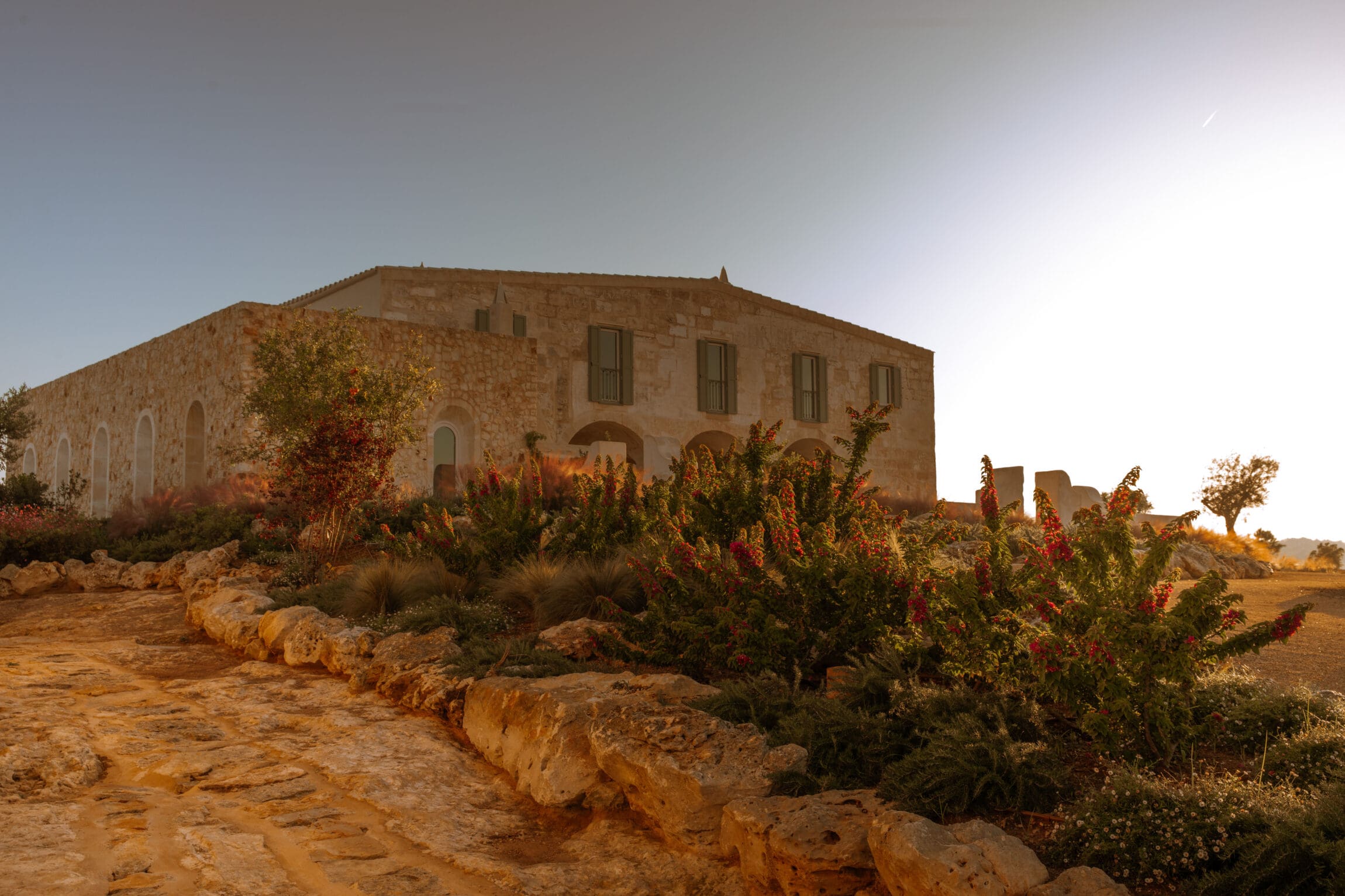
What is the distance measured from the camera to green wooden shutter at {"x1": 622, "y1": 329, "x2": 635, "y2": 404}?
20.8 m

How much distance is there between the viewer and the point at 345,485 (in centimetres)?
987

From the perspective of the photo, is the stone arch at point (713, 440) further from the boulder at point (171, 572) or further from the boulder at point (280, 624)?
the boulder at point (280, 624)

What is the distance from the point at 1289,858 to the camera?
109 inches

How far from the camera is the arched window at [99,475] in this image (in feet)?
66.4

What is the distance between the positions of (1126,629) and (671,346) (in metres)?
18.4

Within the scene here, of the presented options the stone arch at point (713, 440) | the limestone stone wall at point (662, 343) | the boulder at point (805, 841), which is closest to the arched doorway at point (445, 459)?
the limestone stone wall at point (662, 343)

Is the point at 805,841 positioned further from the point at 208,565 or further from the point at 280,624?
the point at 208,565

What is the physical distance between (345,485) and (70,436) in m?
16.3

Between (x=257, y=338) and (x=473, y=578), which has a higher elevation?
(x=257, y=338)

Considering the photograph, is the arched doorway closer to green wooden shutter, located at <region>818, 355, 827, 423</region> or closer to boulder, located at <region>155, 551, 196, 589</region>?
boulder, located at <region>155, 551, 196, 589</region>

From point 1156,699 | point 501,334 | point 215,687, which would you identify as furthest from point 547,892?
point 501,334

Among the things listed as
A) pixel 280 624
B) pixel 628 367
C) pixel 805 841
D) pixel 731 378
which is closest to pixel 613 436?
pixel 628 367

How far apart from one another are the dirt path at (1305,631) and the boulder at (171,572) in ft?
37.5

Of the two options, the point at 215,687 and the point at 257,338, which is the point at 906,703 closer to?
the point at 215,687
